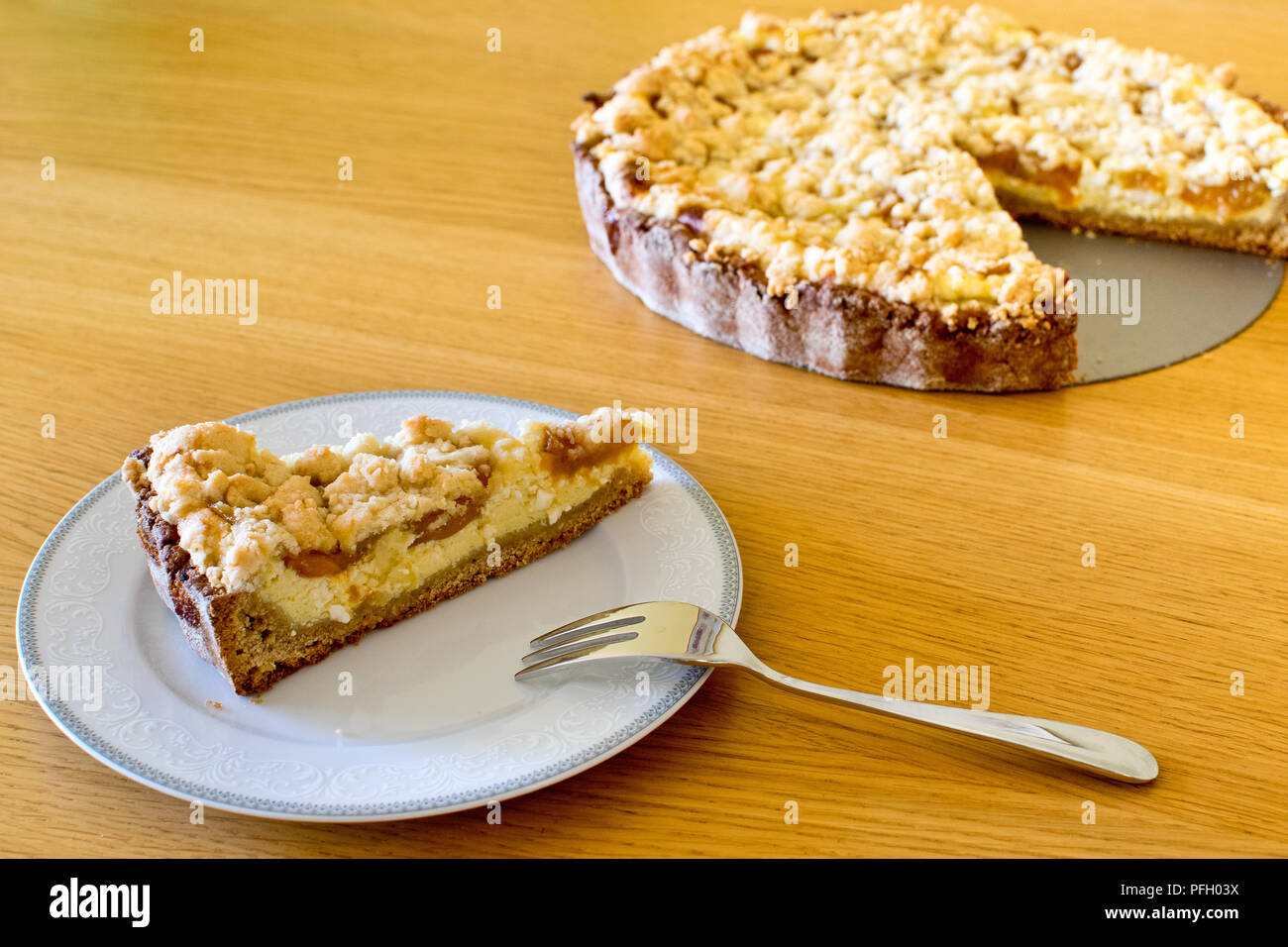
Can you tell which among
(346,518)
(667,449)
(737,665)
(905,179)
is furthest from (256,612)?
(905,179)

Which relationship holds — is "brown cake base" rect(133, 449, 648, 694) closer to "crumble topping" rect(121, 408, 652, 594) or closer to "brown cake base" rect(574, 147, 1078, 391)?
"crumble topping" rect(121, 408, 652, 594)

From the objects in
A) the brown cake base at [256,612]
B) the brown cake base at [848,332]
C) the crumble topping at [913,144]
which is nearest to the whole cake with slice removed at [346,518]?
the brown cake base at [256,612]

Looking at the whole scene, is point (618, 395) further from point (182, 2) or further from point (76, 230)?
point (182, 2)

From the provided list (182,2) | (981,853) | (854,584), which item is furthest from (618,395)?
(182,2)

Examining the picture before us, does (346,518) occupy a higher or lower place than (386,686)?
higher

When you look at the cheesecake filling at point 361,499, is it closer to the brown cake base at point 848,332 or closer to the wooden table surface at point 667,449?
the wooden table surface at point 667,449

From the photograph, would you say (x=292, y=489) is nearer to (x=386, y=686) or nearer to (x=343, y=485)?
(x=343, y=485)
